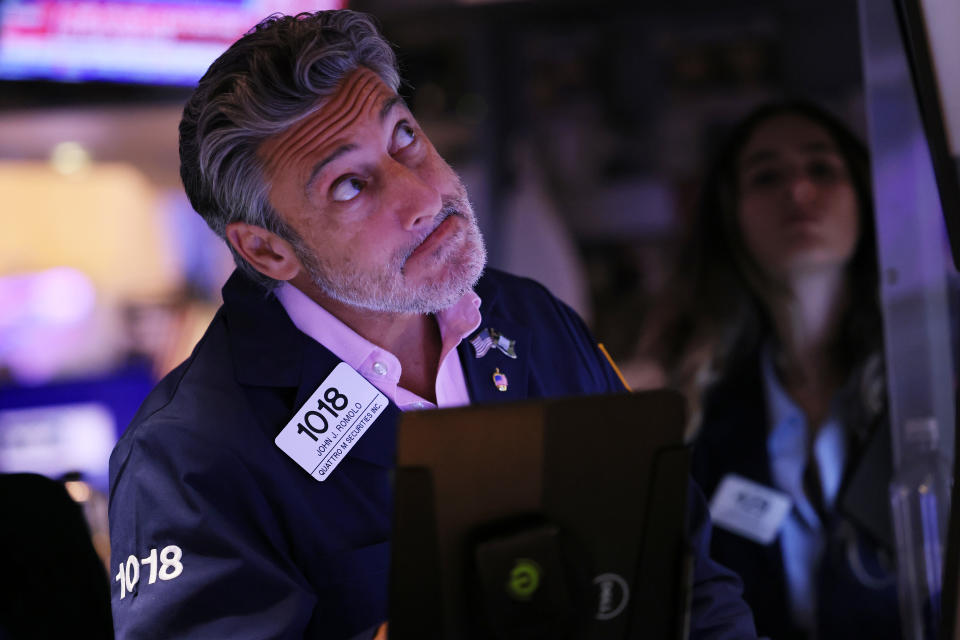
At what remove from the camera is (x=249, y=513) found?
1253 millimetres

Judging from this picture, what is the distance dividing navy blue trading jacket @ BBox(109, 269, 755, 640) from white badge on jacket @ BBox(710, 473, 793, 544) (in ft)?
2.80

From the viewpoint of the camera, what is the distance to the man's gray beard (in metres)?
1.40

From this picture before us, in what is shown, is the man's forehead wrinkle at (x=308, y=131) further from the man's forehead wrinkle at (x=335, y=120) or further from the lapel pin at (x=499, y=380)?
the lapel pin at (x=499, y=380)

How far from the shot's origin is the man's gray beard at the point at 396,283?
1.40 m

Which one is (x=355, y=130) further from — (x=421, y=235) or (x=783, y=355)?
(x=783, y=355)

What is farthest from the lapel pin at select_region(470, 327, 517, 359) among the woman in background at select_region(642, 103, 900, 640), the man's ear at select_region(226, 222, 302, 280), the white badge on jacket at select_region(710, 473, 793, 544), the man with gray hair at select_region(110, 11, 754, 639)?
the white badge on jacket at select_region(710, 473, 793, 544)

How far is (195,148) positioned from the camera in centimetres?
143

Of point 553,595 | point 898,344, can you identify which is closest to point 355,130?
point 553,595

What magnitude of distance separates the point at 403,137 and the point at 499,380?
1.33 ft

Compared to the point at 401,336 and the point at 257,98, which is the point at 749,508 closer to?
the point at 401,336

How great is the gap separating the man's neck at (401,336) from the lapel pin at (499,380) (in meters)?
0.09

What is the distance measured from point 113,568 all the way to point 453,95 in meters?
3.05

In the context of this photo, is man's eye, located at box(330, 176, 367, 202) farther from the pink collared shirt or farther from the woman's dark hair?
the woman's dark hair

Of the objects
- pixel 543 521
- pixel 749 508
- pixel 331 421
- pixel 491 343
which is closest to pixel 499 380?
pixel 491 343
